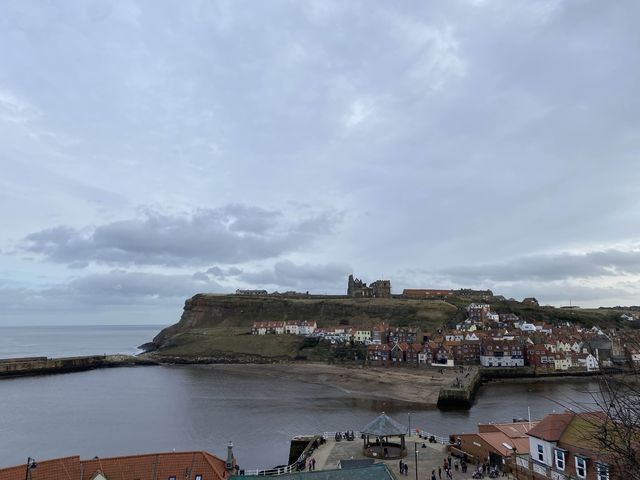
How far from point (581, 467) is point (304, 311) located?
476ft

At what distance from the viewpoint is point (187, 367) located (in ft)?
367

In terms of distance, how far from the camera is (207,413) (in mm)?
56531

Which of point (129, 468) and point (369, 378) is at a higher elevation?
point (129, 468)

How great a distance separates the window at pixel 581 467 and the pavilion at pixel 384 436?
10818 millimetres

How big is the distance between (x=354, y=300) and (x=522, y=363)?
76.4 metres

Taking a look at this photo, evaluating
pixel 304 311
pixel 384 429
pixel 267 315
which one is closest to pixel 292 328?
pixel 304 311

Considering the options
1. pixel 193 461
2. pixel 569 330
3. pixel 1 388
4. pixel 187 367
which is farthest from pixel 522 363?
pixel 1 388

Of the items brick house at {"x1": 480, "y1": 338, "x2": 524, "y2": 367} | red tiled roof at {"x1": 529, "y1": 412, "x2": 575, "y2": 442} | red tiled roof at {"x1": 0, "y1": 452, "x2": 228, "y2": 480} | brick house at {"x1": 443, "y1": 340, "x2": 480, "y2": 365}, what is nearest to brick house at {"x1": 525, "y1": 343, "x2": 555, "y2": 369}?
brick house at {"x1": 480, "y1": 338, "x2": 524, "y2": 367}

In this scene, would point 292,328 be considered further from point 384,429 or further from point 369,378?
point 384,429

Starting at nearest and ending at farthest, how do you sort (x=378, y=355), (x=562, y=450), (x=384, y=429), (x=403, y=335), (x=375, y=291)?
(x=562, y=450) → (x=384, y=429) → (x=378, y=355) → (x=403, y=335) → (x=375, y=291)

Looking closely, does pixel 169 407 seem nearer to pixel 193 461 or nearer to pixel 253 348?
pixel 193 461

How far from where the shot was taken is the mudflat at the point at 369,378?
2726 inches

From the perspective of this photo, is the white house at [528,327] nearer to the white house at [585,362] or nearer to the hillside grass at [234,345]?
the white house at [585,362]

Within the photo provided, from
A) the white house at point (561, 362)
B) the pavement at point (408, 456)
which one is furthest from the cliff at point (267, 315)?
the pavement at point (408, 456)
